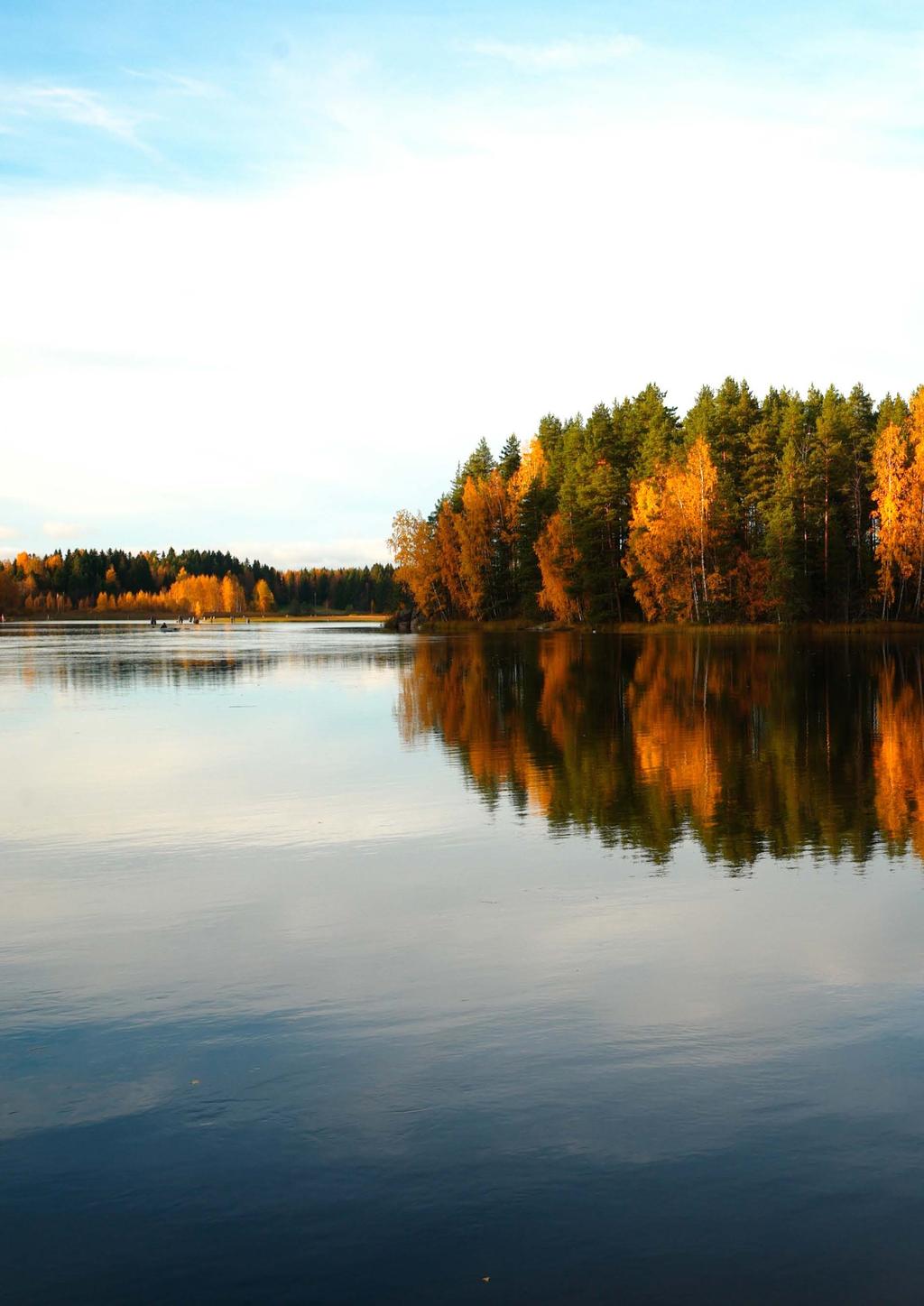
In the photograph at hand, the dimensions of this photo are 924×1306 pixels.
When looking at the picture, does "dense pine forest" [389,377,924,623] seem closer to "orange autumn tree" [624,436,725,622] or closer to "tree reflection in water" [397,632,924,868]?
"orange autumn tree" [624,436,725,622]

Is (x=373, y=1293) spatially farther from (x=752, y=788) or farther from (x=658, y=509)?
(x=658, y=509)

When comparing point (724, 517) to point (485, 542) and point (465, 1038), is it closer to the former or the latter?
point (485, 542)

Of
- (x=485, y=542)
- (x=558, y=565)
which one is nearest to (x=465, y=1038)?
(x=558, y=565)

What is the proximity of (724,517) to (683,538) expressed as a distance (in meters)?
3.87

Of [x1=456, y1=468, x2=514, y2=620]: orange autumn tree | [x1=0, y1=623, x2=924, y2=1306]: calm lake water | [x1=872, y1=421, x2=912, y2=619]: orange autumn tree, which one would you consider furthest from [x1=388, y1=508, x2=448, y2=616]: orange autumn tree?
[x1=0, y1=623, x2=924, y2=1306]: calm lake water

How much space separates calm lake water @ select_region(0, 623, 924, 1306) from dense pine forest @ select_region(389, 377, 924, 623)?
75929 mm

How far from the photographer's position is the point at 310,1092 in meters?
7.94

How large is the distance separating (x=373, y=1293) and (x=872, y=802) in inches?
587

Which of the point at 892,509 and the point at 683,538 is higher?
the point at 892,509

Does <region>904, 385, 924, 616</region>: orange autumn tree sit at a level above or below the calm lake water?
above

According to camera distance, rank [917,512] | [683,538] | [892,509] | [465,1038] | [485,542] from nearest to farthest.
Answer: [465,1038], [917,512], [892,509], [683,538], [485,542]

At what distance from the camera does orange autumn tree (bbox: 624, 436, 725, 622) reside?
100 metres

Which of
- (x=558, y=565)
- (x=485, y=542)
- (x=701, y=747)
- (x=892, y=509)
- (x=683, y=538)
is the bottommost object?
(x=701, y=747)

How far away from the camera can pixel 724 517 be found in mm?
100625
